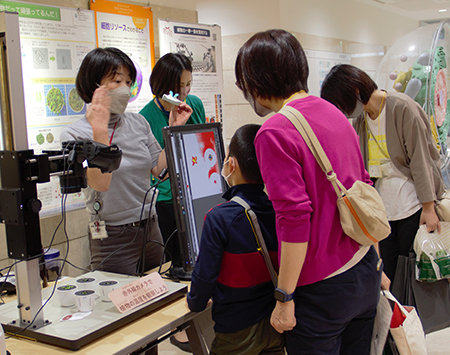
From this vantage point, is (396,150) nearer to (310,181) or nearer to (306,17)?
(310,181)

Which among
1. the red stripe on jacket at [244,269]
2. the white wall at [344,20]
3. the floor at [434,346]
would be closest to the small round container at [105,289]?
the red stripe on jacket at [244,269]

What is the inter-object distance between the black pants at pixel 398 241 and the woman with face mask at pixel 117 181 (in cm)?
142

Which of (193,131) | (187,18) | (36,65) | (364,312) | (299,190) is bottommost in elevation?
(364,312)

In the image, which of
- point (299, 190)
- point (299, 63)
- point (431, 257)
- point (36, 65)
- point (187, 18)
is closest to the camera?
point (299, 190)

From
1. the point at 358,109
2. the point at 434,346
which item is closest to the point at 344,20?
the point at 358,109

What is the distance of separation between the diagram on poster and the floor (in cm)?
136

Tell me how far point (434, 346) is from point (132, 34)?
2.90 m

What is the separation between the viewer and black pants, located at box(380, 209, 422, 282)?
2314 mm

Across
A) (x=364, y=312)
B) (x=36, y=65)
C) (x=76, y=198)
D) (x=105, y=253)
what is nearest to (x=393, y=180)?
(x=364, y=312)

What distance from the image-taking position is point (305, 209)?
3.51ft

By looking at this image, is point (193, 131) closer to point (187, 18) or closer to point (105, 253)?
point (105, 253)

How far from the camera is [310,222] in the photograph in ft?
3.72

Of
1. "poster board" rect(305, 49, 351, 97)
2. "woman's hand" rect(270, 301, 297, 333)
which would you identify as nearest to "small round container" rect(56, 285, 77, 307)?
"woman's hand" rect(270, 301, 297, 333)

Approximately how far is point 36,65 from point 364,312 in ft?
7.58
